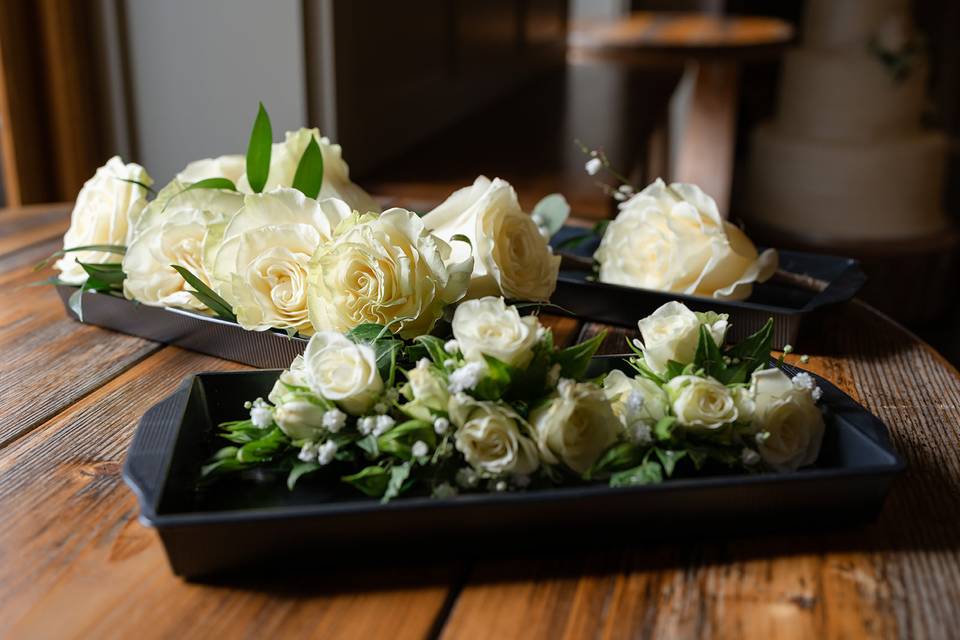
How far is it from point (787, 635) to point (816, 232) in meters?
3.13

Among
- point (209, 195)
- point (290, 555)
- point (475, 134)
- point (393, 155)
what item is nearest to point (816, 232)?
point (475, 134)

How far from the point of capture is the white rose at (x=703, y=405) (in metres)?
0.54

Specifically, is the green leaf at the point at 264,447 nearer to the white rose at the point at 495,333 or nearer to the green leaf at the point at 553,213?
the white rose at the point at 495,333

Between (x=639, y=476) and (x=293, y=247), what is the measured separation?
34cm

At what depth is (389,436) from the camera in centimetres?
53

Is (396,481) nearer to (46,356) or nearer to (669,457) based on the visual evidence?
(669,457)

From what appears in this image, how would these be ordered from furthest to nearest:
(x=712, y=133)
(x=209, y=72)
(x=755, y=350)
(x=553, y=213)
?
(x=712, y=133)
(x=209, y=72)
(x=553, y=213)
(x=755, y=350)

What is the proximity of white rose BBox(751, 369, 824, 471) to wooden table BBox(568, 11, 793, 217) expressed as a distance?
219cm

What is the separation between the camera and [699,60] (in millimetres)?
3359

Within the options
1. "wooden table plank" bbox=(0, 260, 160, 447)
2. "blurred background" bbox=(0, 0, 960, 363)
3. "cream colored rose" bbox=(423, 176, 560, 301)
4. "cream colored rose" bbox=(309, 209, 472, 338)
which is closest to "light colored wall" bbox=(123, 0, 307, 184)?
"blurred background" bbox=(0, 0, 960, 363)

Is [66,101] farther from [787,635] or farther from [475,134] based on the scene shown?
[787,635]

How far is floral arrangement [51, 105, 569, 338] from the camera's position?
669mm

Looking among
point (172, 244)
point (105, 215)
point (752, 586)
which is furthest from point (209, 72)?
point (752, 586)

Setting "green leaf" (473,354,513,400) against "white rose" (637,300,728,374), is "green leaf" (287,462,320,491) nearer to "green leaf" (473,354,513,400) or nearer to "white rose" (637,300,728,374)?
"green leaf" (473,354,513,400)
